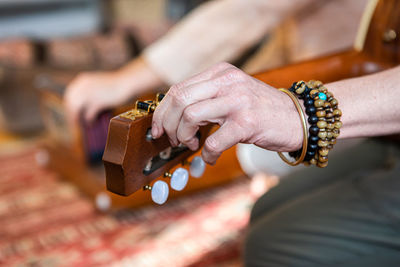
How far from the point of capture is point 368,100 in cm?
48

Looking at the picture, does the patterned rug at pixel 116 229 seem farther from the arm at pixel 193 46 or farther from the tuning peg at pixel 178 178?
the tuning peg at pixel 178 178

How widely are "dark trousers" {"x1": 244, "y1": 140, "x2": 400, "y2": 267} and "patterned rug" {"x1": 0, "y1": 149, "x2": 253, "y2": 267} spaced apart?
0.37 metres

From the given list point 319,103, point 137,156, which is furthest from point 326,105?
point 137,156

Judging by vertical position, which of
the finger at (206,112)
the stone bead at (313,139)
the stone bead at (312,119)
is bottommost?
the stone bead at (313,139)

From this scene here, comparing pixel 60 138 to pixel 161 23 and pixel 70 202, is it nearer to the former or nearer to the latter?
pixel 70 202

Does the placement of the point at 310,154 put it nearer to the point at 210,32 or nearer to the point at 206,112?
the point at 206,112

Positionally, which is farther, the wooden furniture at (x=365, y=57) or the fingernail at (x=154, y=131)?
the wooden furniture at (x=365, y=57)

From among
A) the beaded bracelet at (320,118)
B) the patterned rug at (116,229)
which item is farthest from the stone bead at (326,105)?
A: the patterned rug at (116,229)

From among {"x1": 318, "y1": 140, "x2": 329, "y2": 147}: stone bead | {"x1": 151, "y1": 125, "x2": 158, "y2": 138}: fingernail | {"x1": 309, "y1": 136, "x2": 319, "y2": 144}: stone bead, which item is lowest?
{"x1": 318, "y1": 140, "x2": 329, "y2": 147}: stone bead

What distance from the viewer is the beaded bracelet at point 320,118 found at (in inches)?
17.3

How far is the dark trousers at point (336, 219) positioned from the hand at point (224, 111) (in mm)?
315

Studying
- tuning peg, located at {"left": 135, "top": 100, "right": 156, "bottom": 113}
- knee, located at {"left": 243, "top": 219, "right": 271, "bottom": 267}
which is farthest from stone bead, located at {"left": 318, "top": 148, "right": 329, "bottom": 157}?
knee, located at {"left": 243, "top": 219, "right": 271, "bottom": 267}

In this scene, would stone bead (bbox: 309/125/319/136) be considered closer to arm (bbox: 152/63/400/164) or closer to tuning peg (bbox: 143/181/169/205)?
arm (bbox: 152/63/400/164)

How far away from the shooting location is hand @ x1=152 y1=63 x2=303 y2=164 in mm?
399
